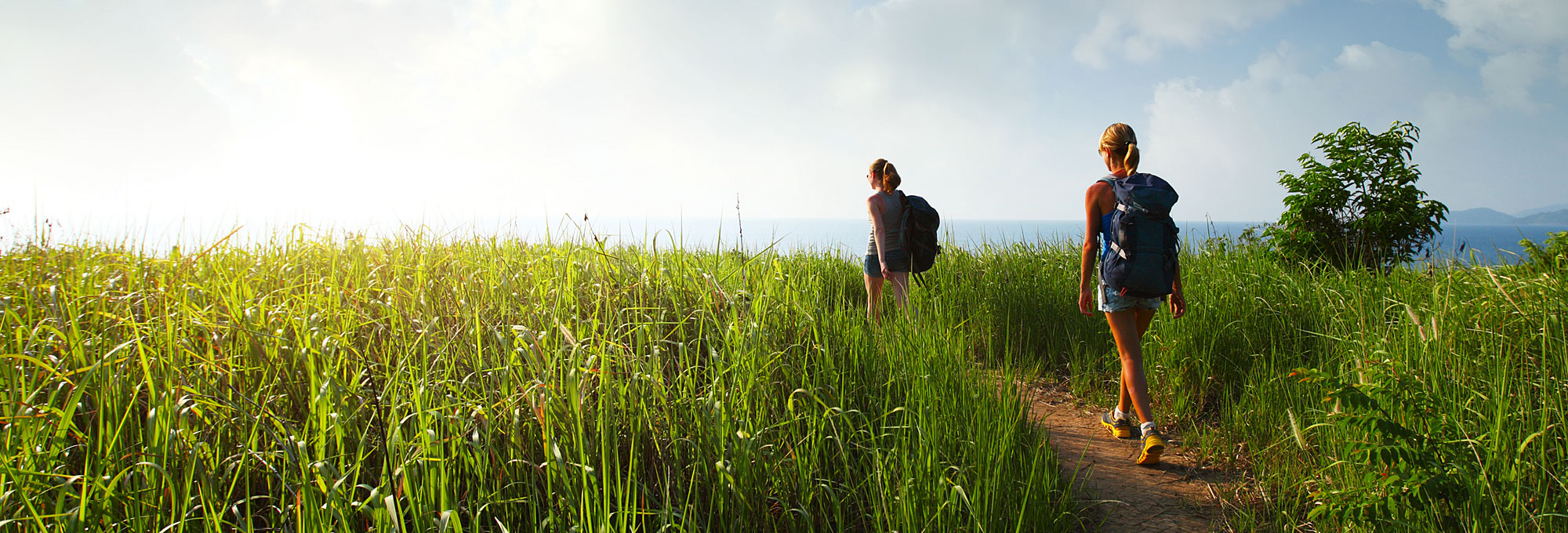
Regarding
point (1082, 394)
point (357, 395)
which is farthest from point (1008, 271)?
point (357, 395)

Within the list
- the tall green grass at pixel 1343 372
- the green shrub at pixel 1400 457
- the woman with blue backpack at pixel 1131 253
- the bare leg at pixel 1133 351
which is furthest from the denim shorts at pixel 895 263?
the green shrub at pixel 1400 457

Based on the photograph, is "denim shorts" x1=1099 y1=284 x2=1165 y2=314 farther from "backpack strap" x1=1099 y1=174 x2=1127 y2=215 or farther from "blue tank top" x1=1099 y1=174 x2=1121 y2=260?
"backpack strap" x1=1099 y1=174 x2=1127 y2=215

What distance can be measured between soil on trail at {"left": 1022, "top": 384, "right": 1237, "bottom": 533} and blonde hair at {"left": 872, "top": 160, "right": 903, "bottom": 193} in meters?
2.26

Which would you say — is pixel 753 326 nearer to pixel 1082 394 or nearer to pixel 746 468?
pixel 746 468

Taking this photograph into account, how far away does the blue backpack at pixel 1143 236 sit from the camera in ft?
11.3

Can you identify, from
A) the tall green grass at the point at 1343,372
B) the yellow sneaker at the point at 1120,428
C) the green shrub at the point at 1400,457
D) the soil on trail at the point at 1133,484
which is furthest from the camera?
the yellow sneaker at the point at 1120,428

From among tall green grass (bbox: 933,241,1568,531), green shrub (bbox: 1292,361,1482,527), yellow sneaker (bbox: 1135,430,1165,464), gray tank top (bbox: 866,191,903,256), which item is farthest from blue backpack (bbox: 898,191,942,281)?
green shrub (bbox: 1292,361,1482,527)

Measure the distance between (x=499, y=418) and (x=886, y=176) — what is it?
12.7ft

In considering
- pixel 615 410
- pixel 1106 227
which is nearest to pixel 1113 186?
pixel 1106 227

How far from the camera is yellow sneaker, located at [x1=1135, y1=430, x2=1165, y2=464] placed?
11.5 ft

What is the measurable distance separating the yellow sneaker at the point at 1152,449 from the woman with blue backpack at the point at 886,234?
2159mm

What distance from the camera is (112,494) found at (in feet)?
6.27

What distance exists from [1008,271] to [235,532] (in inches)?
241

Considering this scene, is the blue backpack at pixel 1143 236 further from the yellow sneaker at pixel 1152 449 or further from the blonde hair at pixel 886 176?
the blonde hair at pixel 886 176
